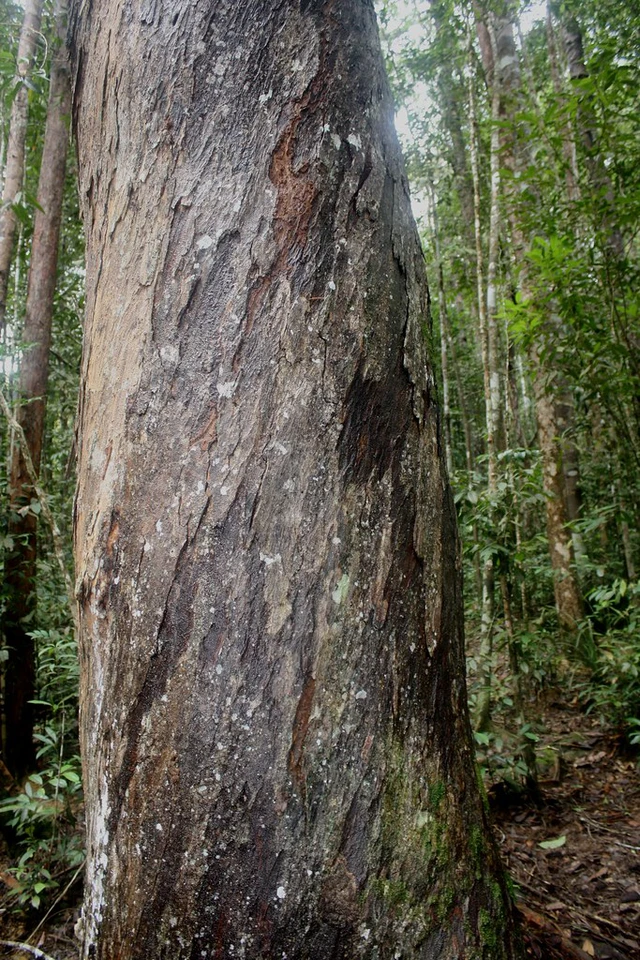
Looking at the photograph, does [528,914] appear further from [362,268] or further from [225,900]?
[362,268]

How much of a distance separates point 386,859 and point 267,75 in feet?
5.24

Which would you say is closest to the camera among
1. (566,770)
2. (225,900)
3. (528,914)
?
(225,900)

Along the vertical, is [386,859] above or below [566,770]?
above

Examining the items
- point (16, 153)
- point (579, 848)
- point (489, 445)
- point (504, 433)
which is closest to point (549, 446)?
point (504, 433)

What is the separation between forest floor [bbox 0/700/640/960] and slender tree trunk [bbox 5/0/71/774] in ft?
2.97

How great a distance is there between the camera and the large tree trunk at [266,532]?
108 centimetres

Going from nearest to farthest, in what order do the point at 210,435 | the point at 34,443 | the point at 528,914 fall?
the point at 210,435 → the point at 528,914 → the point at 34,443

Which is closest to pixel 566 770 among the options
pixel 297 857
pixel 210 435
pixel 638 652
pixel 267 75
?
pixel 638 652

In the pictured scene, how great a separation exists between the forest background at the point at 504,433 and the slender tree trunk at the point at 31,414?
0.01 meters

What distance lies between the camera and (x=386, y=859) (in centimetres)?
110

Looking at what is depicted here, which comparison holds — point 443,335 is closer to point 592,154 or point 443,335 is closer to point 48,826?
point 592,154

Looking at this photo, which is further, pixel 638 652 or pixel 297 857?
pixel 638 652

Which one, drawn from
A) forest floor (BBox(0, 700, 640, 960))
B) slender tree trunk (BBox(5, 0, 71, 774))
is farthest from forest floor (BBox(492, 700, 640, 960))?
slender tree trunk (BBox(5, 0, 71, 774))

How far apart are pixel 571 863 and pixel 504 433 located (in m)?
2.64
